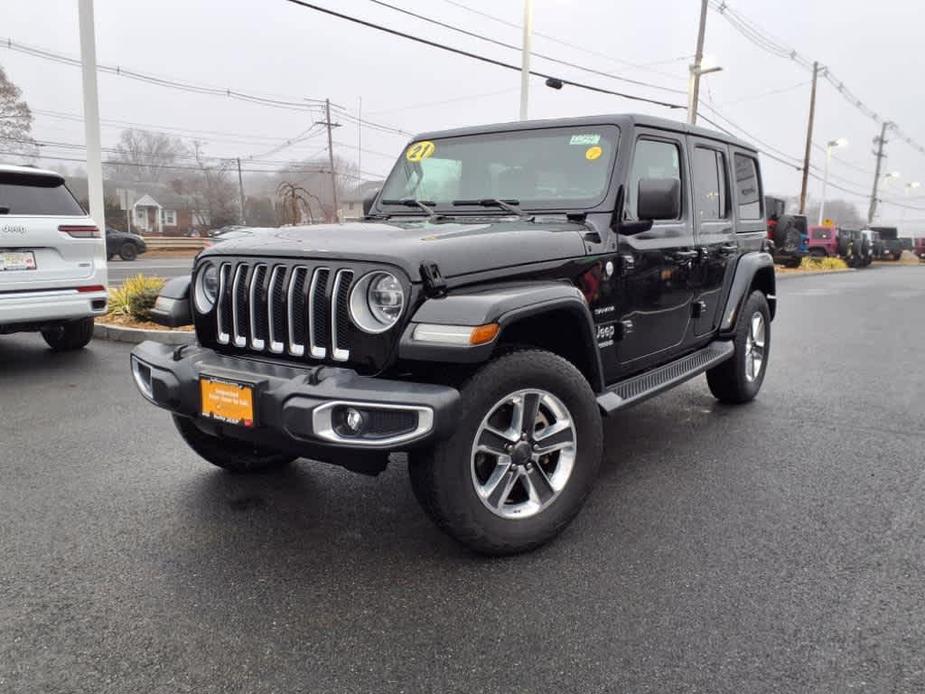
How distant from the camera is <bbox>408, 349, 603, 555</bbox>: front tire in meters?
2.62

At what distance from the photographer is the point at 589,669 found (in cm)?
218

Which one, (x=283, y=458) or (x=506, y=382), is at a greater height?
(x=506, y=382)

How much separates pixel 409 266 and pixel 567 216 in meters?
1.24

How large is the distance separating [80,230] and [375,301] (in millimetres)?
4717

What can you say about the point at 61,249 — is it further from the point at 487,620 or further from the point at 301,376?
the point at 487,620

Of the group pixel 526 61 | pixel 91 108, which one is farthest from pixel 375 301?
pixel 526 61

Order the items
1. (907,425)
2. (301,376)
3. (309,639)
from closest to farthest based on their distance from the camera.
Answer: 1. (309,639)
2. (301,376)
3. (907,425)

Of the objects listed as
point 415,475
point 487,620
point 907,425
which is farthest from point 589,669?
point 907,425

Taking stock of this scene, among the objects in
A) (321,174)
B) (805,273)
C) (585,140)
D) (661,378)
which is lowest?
(805,273)

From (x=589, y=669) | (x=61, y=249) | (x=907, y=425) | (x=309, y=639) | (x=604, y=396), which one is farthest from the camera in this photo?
(x=61, y=249)

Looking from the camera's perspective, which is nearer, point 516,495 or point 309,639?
point 309,639

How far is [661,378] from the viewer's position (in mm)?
3982

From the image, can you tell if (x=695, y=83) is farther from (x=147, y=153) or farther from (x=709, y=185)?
(x=147, y=153)

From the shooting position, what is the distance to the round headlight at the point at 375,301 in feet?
8.65
